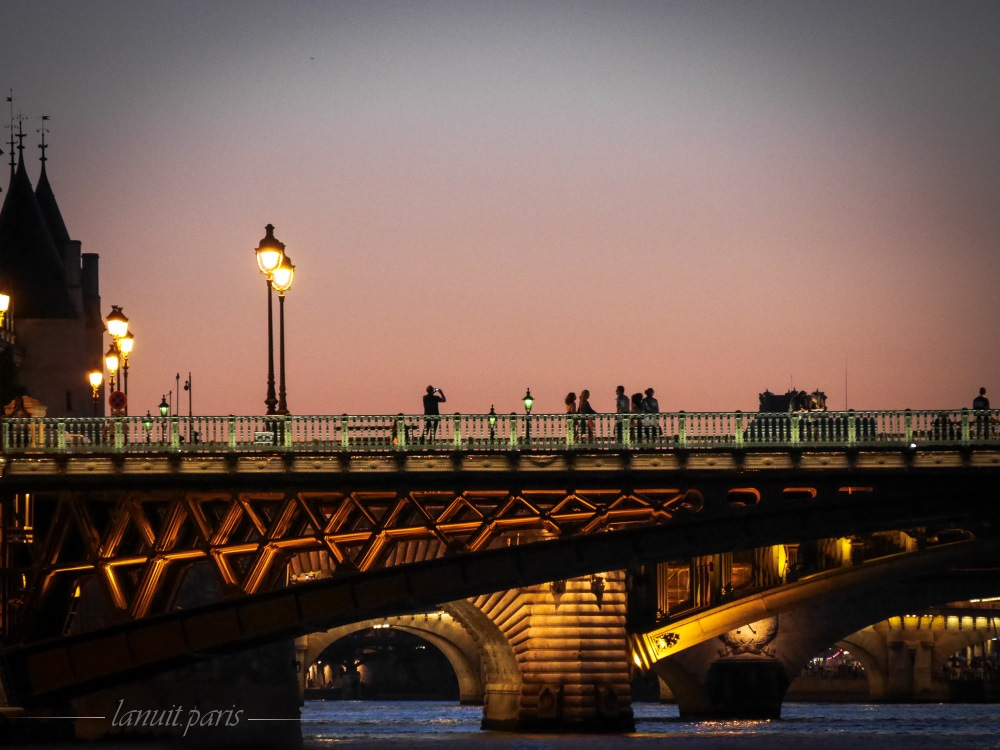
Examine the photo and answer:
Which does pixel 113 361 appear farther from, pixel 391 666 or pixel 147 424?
pixel 391 666

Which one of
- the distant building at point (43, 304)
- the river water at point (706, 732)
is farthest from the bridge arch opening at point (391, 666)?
the distant building at point (43, 304)

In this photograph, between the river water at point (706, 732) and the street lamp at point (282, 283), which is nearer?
the street lamp at point (282, 283)

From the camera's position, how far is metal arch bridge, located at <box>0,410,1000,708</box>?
68000 millimetres

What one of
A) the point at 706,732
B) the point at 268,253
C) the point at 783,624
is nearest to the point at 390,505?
the point at 268,253

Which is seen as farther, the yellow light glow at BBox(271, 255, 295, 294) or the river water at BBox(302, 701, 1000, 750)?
the river water at BBox(302, 701, 1000, 750)

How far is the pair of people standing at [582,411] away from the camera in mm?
69188

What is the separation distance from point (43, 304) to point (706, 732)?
3439 cm

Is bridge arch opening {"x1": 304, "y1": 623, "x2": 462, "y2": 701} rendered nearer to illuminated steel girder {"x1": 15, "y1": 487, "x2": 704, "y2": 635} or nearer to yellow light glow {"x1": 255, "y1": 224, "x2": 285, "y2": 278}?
illuminated steel girder {"x1": 15, "y1": 487, "x2": 704, "y2": 635}

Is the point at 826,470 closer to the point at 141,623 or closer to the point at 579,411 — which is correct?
the point at 579,411

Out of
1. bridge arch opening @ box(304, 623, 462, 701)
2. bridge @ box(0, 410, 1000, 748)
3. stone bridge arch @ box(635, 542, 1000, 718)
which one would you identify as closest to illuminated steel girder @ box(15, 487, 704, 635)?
bridge @ box(0, 410, 1000, 748)

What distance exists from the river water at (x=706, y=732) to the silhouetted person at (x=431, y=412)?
12.8 m

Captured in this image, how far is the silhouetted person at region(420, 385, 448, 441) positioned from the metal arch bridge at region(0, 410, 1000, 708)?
87mm

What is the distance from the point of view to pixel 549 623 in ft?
296

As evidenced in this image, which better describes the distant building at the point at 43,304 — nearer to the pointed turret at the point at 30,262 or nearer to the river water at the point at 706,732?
the pointed turret at the point at 30,262
